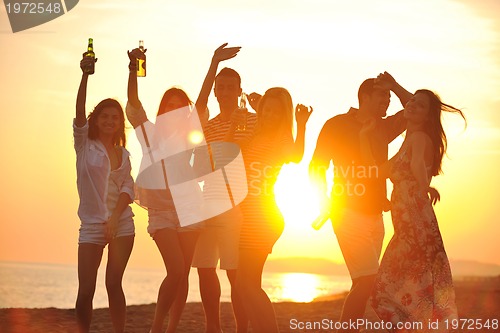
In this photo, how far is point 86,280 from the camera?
8.16 meters

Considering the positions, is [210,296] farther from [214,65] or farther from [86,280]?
[214,65]

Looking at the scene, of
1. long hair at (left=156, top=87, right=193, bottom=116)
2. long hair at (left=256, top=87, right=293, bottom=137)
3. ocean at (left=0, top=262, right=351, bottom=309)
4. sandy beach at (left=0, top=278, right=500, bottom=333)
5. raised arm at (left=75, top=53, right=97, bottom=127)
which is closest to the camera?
long hair at (left=256, top=87, right=293, bottom=137)

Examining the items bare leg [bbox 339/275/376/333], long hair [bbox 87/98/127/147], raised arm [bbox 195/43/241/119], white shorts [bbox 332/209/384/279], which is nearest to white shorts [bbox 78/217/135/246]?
long hair [bbox 87/98/127/147]

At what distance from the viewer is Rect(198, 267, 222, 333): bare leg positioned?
29.0 feet

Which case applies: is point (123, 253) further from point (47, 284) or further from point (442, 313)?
point (47, 284)

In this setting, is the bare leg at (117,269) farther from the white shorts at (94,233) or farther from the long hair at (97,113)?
the long hair at (97,113)

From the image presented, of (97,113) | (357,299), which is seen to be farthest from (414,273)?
(97,113)

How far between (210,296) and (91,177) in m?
1.65

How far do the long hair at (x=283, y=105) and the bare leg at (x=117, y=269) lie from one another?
5.71 ft

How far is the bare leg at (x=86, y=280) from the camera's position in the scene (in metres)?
8.19

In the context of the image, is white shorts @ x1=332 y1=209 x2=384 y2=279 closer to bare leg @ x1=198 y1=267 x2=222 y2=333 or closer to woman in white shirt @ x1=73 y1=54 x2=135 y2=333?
bare leg @ x1=198 y1=267 x2=222 y2=333

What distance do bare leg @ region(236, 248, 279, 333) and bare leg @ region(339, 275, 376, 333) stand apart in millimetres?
970

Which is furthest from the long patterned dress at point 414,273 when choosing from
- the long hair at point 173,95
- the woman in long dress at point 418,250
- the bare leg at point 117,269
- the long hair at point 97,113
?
the long hair at point 97,113

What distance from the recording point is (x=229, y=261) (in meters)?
8.72
